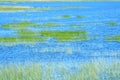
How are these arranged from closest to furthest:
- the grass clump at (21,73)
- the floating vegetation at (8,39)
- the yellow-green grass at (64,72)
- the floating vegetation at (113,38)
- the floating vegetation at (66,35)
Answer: the grass clump at (21,73) → the yellow-green grass at (64,72) → the floating vegetation at (8,39) → the floating vegetation at (113,38) → the floating vegetation at (66,35)

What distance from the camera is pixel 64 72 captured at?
1778 cm

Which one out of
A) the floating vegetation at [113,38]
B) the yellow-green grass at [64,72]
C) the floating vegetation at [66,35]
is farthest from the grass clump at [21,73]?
the floating vegetation at [113,38]

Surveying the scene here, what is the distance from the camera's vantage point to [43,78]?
16.3 metres

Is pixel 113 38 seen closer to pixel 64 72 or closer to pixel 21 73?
pixel 64 72

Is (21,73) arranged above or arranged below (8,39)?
above

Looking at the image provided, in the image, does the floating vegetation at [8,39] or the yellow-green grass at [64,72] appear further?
the floating vegetation at [8,39]

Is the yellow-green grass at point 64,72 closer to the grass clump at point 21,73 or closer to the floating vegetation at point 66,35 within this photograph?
the grass clump at point 21,73

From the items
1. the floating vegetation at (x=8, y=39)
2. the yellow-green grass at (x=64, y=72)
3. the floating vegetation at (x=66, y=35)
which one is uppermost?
the yellow-green grass at (x=64, y=72)

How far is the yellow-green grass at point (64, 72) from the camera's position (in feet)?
53.9

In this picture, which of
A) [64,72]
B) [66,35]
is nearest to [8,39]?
[66,35]

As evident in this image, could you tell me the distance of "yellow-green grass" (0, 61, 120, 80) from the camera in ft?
53.9

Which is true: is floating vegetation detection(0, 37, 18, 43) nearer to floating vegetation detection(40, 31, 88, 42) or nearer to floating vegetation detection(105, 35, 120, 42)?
floating vegetation detection(40, 31, 88, 42)

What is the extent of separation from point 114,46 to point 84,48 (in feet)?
5.71

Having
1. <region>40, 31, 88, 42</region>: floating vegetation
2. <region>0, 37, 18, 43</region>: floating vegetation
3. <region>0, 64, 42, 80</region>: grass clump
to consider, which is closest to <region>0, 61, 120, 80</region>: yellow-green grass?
<region>0, 64, 42, 80</region>: grass clump
